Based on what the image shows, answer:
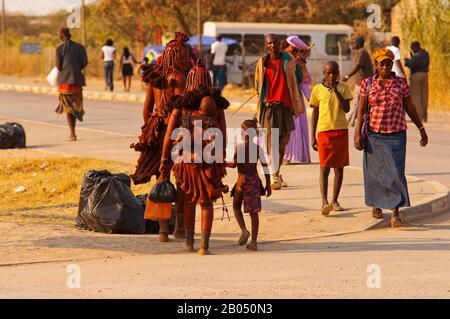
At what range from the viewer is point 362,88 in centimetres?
1226

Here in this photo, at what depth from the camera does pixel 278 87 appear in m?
14.6

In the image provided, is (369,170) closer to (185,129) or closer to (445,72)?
(185,129)

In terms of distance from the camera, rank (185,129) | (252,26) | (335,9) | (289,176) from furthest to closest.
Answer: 1. (335,9)
2. (252,26)
3. (289,176)
4. (185,129)

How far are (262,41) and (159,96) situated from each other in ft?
106

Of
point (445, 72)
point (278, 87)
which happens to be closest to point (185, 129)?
point (278, 87)

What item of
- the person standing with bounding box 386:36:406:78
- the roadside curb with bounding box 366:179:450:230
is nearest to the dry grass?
the roadside curb with bounding box 366:179:450:230

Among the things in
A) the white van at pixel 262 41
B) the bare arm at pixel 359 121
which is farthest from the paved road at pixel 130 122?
the white van at pixel 262 41

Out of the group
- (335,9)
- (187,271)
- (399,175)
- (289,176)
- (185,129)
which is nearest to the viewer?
(187,271)

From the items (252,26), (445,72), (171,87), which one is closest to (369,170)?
(171,87)

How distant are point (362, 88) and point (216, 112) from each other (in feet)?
7.21

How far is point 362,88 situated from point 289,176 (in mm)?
3688

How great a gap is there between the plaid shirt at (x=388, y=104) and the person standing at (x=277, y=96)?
2448 mm

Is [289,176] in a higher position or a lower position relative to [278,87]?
lower

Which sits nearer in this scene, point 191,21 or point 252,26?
point 252,26
